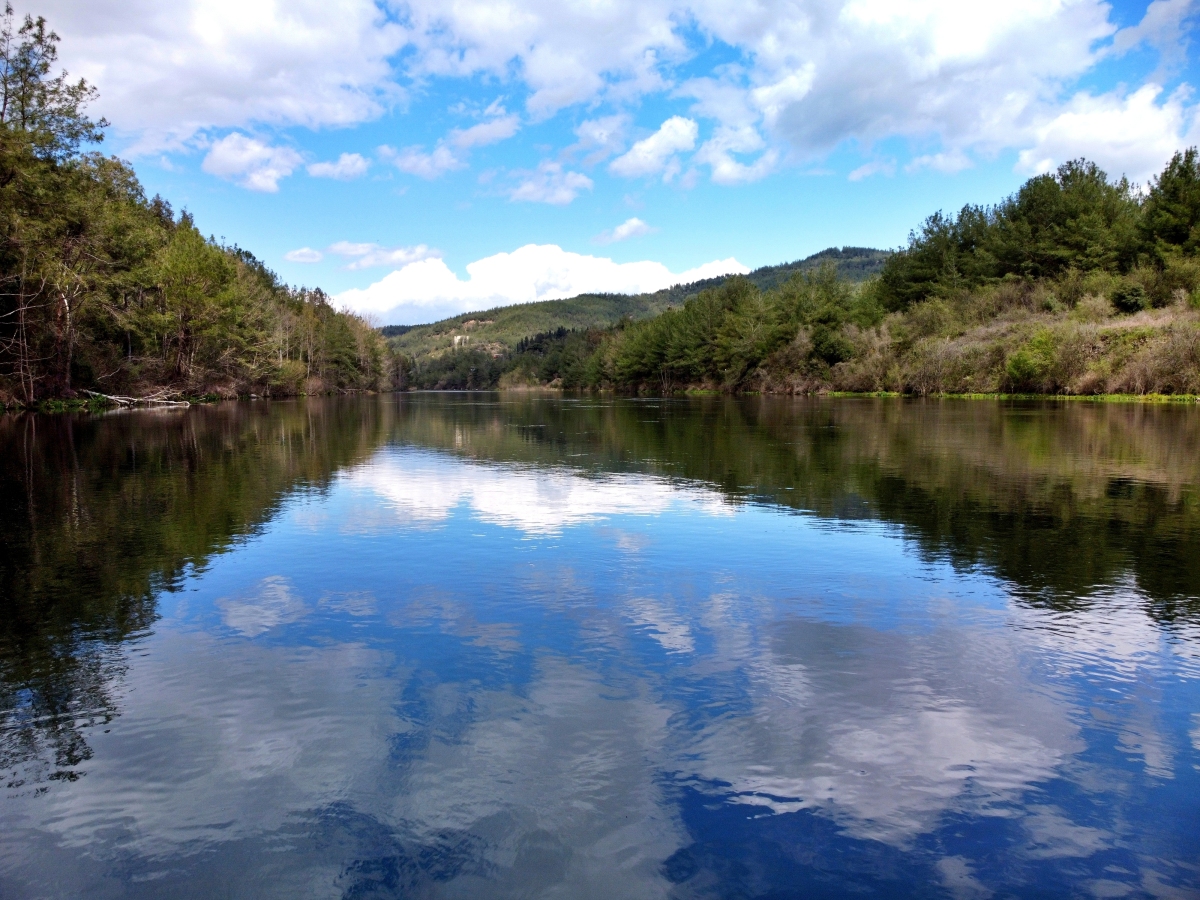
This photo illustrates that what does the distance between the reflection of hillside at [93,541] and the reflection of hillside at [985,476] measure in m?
6.35

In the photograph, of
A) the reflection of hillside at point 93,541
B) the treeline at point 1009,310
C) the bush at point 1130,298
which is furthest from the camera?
the bush at point 1130,298

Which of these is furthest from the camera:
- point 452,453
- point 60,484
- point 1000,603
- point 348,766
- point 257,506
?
point 452,453

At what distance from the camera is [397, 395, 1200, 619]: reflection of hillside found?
8.18 meters

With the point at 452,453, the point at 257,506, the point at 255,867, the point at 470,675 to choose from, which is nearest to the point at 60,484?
the point at 257,506

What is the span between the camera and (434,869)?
10.6 feet

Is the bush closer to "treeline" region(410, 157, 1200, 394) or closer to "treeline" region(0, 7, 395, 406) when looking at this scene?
"treeline" region(410, 157, 1200, 394)

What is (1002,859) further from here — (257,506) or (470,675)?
(257,506)

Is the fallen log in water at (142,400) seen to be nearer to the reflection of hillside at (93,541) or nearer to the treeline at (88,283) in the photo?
the treeline at (88,283)

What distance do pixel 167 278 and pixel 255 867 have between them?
52853mm

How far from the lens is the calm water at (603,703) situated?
3.29 m

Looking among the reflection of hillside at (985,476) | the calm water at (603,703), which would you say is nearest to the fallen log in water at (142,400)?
the reflection of hillside at (985,476)

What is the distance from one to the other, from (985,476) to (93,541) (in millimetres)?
14620

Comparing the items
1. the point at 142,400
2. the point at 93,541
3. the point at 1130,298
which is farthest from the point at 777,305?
the point at 93,541

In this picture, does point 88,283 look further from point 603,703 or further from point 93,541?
point 603,703
